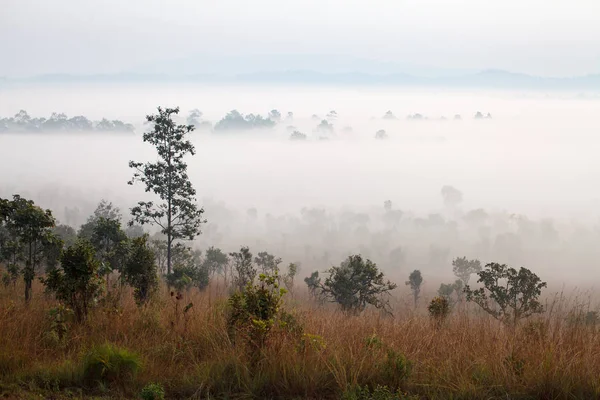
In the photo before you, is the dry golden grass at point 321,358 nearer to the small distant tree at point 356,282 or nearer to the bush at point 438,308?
the bush at point 438,308

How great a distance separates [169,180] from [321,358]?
35222 mm

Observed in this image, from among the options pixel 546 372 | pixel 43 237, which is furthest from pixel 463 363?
pixel 43 237

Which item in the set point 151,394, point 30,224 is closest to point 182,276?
point 30,224

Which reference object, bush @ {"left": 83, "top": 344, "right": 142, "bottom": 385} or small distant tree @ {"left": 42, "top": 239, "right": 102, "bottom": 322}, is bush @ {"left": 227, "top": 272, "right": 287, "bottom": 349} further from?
small distant tree @ {"left": 42, "top": 239, "right": 102, "bottom": 322}

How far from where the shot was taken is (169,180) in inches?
1574

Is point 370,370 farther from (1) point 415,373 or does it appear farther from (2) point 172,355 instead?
(2) point 172,355

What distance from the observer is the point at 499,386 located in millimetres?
6340

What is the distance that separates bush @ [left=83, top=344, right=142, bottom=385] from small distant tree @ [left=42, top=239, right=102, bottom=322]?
2248mm

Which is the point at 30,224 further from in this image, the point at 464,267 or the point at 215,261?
the point at 464,267

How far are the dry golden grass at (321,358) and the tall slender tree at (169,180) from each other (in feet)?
98.5

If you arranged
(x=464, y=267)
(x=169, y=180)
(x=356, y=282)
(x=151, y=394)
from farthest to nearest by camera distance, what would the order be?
(x=464, y=267) → (x=169, y=180) → (x=356, y=282) → (x=151, y=394)

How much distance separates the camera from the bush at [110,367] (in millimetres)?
6691

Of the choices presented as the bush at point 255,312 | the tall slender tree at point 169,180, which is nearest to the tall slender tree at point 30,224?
the bush at point 255,312

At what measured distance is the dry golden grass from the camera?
642 centimetres
